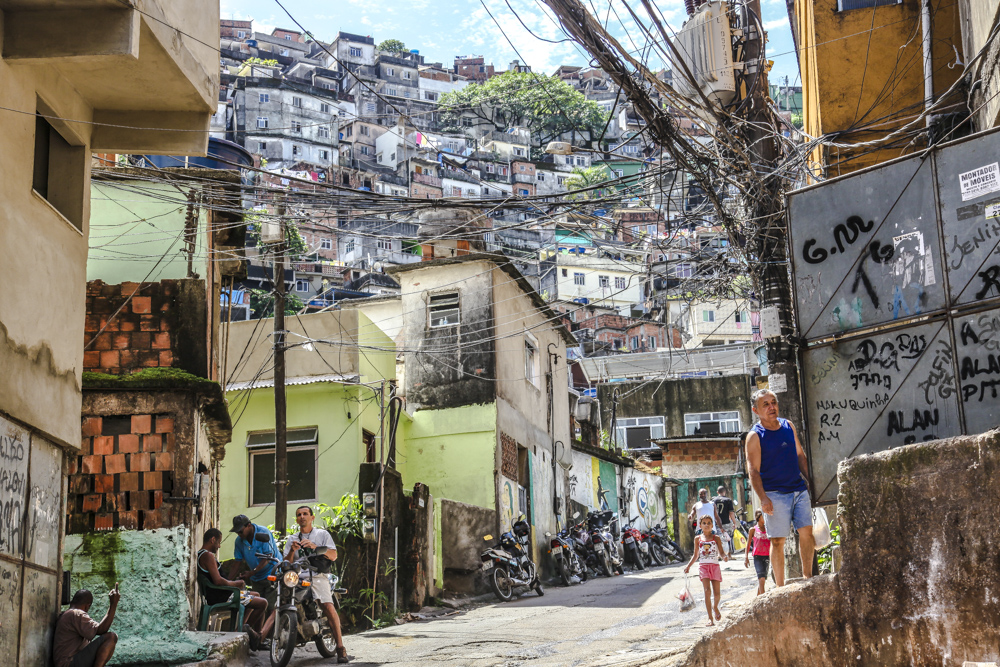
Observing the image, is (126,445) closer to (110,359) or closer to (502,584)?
(110,359)

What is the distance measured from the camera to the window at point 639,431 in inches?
1911

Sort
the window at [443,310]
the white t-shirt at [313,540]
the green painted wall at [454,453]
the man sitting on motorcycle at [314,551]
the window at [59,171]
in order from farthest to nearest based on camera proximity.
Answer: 1. the window at [443,310]
2. the green painted wall at [454,453]
3. the white t-shirt at [313,540]
4. the man sitting on motorcycle at [314,551]
5. the window at [59,171]

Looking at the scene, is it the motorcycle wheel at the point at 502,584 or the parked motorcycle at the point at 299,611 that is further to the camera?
the motorcycle wheel at the point at 502,584

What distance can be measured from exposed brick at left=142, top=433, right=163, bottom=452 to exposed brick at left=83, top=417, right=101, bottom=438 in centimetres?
46

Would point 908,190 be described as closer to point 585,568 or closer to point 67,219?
point 67,219

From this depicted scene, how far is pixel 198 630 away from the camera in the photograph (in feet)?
31.5

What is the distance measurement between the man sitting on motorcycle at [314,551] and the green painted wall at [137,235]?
4.37 m

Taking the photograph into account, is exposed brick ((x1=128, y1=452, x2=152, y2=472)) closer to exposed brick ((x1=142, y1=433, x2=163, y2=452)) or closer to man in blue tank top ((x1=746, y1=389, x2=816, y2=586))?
exposed brick ((x1=142, y1=433, x2=163, y2=452))

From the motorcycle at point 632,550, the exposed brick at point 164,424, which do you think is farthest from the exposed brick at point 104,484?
the motorcycle at point 632,550

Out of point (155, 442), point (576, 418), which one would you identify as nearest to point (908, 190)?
point (155, 442)

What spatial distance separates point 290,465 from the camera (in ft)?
65.6

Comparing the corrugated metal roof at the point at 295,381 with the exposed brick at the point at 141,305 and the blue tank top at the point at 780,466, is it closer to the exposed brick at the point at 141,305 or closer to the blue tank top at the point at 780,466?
the exposed brick at the point at 141,305

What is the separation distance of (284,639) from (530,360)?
16.1 metres

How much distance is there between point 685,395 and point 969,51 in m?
38.5
